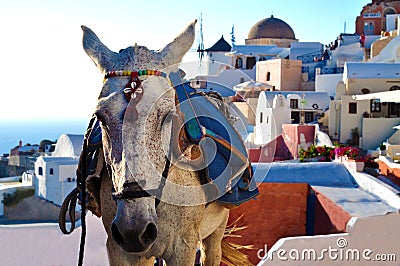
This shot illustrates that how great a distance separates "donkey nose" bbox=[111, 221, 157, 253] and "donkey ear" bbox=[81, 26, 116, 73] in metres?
0.91

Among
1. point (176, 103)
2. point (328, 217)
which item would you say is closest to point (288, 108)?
point (328, 217)

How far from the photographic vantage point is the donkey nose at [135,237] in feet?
9.54

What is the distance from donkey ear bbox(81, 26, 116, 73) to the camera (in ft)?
10.9

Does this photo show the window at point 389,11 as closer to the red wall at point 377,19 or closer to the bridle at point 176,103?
the red wall at point 377,19

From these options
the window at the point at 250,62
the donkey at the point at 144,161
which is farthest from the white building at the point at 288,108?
the donkey at the point at 144,161

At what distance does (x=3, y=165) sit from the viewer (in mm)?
42312

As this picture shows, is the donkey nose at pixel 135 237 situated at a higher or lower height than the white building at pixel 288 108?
lower

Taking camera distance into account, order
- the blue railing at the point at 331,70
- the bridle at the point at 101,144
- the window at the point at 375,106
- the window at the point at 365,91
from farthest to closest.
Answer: the blue railing at the point at 331,70
the window at the point at 365,91
the window at the point at 375,106
the bridle at the point at 101,144

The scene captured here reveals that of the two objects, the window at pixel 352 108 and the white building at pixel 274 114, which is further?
the white building at pixel 274 114

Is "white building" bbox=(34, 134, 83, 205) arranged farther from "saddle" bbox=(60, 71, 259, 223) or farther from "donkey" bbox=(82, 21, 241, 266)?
"donkey" bbox=(82, 21, 241, 266)

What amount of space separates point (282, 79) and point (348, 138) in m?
13.9

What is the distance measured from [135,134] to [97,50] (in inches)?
27.6

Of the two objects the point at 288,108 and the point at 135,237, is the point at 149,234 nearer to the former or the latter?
the point at 135,237

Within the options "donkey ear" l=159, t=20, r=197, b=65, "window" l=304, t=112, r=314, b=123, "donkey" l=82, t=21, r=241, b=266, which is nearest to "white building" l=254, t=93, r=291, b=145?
"window" l=304, t=112, r=314, b=123
